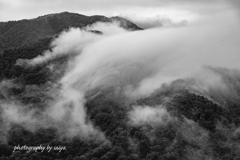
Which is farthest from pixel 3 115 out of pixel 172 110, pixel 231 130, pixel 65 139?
pixel 231 130

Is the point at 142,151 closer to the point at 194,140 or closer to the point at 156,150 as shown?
the point at 156,150

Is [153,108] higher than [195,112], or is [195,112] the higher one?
[153,108]

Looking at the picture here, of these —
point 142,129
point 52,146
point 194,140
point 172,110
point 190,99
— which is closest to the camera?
point 52,146

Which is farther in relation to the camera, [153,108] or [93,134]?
[153,108]

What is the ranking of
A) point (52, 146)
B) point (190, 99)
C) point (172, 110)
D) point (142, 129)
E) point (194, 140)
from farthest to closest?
1. point (190, 99)
2. point (172, 110)
3. point (142, 129)
4. point (194, 140)
5. point (52, 146)

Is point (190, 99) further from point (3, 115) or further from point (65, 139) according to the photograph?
point (3, 115)

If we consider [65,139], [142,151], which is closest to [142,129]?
[142,151]

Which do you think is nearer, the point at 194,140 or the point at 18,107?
the point at 194,140

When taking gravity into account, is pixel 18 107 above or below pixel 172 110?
above

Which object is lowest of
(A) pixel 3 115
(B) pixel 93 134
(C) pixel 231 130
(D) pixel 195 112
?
(C) pixel 231 130
